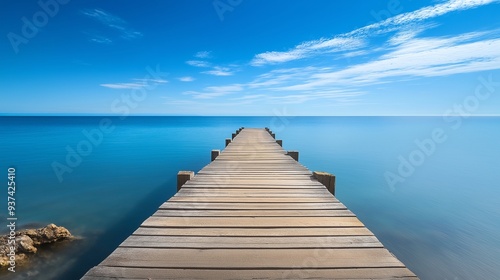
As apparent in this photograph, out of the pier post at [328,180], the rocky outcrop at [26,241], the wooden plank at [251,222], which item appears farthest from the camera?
the rocky outcrop at [26,241]

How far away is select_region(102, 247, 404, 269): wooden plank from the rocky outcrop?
22.9 ft

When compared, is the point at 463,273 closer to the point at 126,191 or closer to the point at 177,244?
the point at 177,244

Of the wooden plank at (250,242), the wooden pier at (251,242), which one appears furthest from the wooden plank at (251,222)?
the wooden plank at (250,242)

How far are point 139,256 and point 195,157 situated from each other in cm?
2213

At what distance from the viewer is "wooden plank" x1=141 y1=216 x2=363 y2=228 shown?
3.17 m

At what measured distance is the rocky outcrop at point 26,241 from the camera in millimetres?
6586

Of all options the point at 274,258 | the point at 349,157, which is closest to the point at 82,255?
the point at 274,258

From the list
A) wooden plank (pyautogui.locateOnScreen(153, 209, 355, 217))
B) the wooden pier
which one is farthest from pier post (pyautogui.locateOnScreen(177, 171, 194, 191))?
wooden plank (pyautogui.locateOnScreen(153, 209, 355, 217))

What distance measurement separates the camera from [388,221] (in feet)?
34.8

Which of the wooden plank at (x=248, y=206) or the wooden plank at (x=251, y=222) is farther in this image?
the wooden plank at (x=248, y=206)

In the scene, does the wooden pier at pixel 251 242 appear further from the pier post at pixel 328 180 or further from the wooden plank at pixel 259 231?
the pier post at pixel 328 180

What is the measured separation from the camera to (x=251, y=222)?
327cm

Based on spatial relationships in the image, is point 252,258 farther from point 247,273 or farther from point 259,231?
point 259,231

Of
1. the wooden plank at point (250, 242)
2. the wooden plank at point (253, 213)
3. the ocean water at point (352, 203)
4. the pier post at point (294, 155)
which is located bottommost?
the ocean water at point (352, 203)
